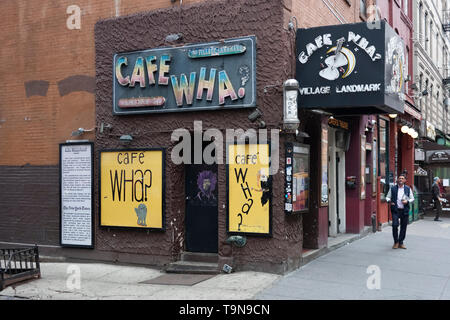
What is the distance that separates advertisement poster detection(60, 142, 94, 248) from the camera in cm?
Answer: 1120

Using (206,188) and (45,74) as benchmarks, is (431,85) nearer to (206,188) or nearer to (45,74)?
(206,188)

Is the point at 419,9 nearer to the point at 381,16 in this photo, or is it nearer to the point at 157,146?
the point at 381,16


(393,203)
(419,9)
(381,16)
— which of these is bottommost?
(393,203)

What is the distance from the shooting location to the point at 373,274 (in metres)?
9.23

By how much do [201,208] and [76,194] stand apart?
9.70 ft

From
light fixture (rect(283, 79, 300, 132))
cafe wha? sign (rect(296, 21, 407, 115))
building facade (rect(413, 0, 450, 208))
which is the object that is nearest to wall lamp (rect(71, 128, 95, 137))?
light fixture (rect(283, 79, 300, 132))

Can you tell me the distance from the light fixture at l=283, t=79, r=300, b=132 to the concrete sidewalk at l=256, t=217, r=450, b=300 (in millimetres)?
2685

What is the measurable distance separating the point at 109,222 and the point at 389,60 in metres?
6.53

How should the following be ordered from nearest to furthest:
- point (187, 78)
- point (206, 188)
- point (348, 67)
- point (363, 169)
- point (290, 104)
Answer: point (290, 104) < point (348, 67) < point (187, 78) < point (206, 188) < point (363, 169)

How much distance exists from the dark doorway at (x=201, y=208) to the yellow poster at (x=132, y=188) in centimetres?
62

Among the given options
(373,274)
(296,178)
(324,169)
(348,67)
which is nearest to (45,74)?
(296,178)

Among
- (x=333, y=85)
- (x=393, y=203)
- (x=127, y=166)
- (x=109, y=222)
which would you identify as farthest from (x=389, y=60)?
(x=109, y=222)

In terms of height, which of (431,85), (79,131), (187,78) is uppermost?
(431,85)

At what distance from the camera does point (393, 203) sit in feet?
39.8
